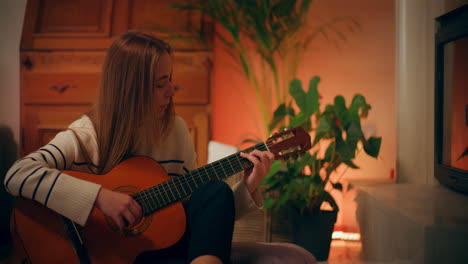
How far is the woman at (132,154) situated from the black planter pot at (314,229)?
0.75 m

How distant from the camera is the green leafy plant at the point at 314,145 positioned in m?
1.60

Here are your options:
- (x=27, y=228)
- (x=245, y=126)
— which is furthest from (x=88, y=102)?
(x=27, y=228)

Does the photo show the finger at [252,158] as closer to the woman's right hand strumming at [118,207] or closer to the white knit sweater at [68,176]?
the white knit sweater at [68,176]

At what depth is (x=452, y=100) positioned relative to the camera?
1413mm

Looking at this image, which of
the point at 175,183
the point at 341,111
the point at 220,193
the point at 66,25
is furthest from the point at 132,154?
the point at 66,25

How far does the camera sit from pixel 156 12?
199 centimetres

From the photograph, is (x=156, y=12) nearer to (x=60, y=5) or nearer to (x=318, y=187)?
(x=60, y=5)

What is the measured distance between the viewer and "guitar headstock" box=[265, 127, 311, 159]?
107cm

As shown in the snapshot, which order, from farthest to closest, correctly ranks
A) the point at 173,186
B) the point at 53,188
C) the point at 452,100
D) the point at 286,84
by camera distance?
the point at 286,84
the point at 452,100
the point at 173,186
the point at 53,188

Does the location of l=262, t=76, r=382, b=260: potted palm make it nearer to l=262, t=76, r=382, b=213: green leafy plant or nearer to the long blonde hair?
l=262, t=76, r=382, b=213: green leafy plant

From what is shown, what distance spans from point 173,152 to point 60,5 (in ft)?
4.39

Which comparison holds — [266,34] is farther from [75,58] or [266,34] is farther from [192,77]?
[75,58]

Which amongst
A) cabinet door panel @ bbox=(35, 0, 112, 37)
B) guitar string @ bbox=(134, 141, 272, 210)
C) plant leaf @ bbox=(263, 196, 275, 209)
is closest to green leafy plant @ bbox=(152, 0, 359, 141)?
cabinet door panel @ bbox=(35, 0, 112, 37)

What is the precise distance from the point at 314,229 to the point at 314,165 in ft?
1.00
